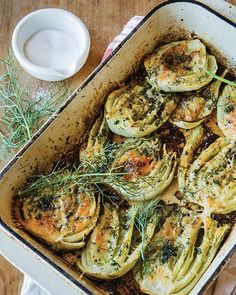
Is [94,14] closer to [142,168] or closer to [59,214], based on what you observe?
[142,168]

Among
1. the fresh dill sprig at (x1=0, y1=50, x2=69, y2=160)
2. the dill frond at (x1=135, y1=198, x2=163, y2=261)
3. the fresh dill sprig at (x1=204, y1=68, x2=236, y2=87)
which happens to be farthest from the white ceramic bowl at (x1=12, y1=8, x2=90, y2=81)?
the dill frond at (x1=135, y1=198, x2=163, y2=261)

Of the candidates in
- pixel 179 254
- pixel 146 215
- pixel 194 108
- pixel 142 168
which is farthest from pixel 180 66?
pixel 179 254

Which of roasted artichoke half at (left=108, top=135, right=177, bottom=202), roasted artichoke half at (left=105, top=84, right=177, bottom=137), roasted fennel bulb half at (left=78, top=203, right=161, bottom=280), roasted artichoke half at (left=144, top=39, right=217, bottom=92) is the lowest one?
roasted fennel bulb half at (left=78, top=203, right=161, bottom=280)

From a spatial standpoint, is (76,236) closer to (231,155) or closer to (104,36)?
(231,155)

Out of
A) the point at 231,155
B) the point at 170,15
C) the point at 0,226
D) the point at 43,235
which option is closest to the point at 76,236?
the point at 43,235

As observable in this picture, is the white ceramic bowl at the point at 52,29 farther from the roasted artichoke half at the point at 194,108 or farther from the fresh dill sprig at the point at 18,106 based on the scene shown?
the roasted artichoke half at the point at 194,108

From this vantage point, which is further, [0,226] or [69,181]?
[69,181]

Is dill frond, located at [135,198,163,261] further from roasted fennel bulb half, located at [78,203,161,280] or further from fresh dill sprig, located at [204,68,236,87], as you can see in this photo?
fresh dill sprig, located at [204,68,236,87]
